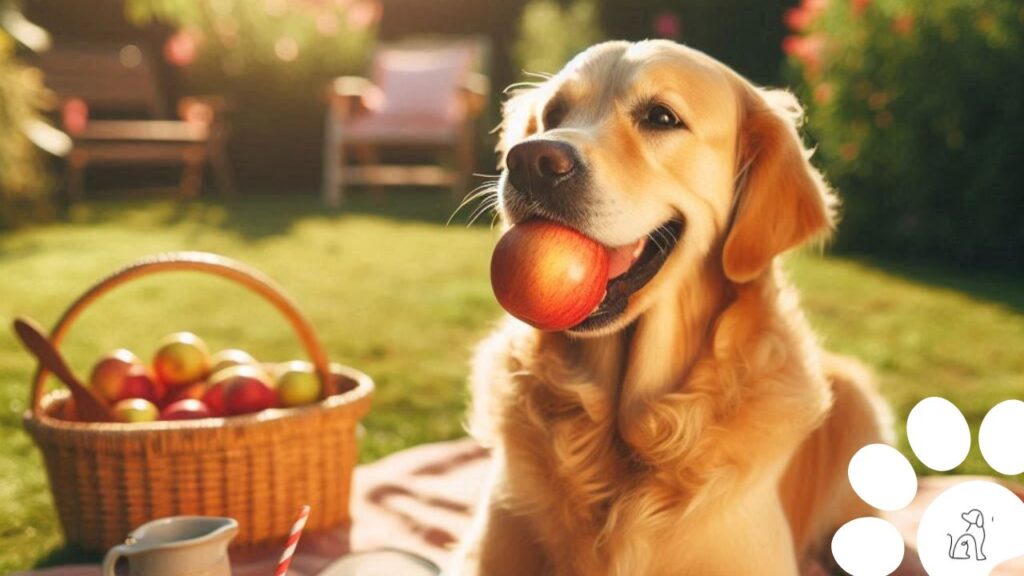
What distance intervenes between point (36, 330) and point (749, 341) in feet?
5.21

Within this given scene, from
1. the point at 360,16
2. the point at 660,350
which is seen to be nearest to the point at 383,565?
the point at 660,350

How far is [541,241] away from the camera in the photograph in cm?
179

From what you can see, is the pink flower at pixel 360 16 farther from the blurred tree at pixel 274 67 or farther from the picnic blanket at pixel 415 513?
the picnic blanket at pixel 415 513

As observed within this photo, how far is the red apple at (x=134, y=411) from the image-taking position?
7.76ft

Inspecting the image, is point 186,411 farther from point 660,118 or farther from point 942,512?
point 942,512

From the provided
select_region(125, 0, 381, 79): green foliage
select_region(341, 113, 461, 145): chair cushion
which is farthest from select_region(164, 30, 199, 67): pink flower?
select_region(341, 113, 461, 145): chair cushion

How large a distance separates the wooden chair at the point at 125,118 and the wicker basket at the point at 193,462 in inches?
273

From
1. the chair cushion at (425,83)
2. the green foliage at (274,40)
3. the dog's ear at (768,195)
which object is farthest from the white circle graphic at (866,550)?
the green foliage at (274,40)

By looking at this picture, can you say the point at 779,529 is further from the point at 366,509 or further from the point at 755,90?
the point at 366,509

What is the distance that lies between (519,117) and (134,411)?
115 centimetres

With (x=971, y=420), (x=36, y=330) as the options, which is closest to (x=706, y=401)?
(x=36, y=330)

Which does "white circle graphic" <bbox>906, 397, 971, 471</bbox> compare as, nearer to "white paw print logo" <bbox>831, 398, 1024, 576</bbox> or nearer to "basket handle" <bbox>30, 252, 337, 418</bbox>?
"white paw print logo" <bbox>831, 398, 1024, 576</bbox>

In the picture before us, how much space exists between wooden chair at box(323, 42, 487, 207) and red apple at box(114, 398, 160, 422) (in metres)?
6.64

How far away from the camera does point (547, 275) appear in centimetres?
175
